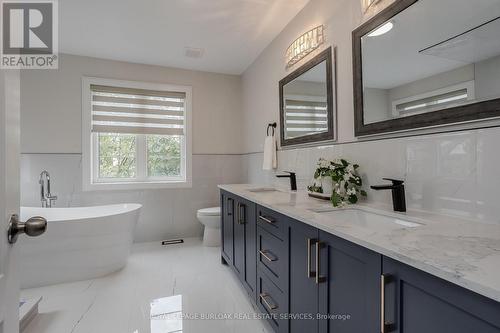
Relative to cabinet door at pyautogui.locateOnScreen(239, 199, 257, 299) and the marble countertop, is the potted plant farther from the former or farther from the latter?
cabinet door at pyautogui.locateOnScreen(239, 199, 257, 299)

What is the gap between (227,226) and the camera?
256cm

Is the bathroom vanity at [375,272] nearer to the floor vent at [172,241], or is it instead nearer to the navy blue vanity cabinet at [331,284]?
the navy blue vanity cabinet at [331,284]

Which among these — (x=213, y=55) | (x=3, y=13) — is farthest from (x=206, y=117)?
(x=3, y=13)

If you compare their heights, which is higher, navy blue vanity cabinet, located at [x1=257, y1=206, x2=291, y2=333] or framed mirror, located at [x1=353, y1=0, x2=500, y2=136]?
framed mirror, located at [x1=353, y1=0, x2=500, y2=136]

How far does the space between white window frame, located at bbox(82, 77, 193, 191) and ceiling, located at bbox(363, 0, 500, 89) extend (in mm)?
2650

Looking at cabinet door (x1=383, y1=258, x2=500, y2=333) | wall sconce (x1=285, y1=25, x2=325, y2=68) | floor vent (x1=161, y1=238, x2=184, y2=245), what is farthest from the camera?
floor vent (x1=161, y1=238, x2=184, y2=245)

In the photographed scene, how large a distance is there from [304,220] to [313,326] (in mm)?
478

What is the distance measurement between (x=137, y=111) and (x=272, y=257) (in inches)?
112

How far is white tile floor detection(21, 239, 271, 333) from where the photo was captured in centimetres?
172

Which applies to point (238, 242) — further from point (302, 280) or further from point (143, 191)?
point (143, 191)

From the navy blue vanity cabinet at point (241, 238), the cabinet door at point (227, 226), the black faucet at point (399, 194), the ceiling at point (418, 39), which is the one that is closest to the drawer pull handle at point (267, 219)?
the navy blue vanity cabinet at point (241, 238)

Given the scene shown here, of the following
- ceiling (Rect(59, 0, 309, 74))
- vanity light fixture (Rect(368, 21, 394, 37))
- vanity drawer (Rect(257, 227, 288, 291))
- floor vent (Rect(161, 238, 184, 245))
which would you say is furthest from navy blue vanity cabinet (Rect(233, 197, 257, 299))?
ceiling (Rect(59, 0, 309, 74))

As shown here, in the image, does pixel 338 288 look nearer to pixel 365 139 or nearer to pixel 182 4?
pixel 365 139

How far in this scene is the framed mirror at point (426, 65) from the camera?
100 cm
